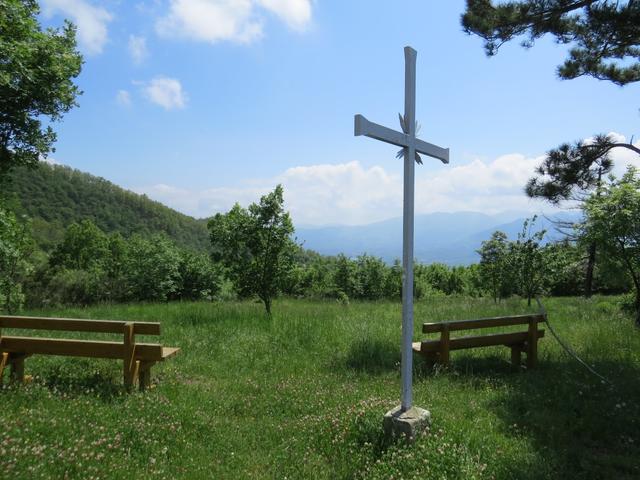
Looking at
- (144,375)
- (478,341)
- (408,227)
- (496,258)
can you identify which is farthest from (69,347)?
(496,258)

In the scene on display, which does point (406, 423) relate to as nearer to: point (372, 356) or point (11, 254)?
point (372, 356)

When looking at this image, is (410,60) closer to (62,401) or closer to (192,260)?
(62,401)

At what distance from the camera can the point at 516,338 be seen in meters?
7.25

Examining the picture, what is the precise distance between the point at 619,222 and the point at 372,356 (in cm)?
→ 669

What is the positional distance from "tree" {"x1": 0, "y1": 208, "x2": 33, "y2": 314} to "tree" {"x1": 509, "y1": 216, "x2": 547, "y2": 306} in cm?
1592

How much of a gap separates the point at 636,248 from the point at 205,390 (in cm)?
992

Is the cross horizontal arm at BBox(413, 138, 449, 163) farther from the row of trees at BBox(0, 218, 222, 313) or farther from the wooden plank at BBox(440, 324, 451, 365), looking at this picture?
the row of trees at BBox(0, 218, 222, 313)

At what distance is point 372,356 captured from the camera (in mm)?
7652

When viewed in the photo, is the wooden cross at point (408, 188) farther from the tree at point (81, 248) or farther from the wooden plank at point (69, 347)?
the tree at point (81, 248)

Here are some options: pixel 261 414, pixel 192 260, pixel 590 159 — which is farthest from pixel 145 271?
pixel 590 159

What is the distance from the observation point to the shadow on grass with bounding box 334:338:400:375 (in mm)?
7094

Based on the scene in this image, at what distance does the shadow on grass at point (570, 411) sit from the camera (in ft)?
13.3

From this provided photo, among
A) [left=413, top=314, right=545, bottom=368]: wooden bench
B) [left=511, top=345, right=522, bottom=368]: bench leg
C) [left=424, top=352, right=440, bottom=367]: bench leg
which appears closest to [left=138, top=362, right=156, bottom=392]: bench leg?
[left=413, top=314, right=545, bottom=368]: wooden bench

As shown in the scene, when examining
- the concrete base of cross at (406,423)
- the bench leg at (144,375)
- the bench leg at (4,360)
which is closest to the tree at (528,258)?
the concrete base of cross at (406,423)
